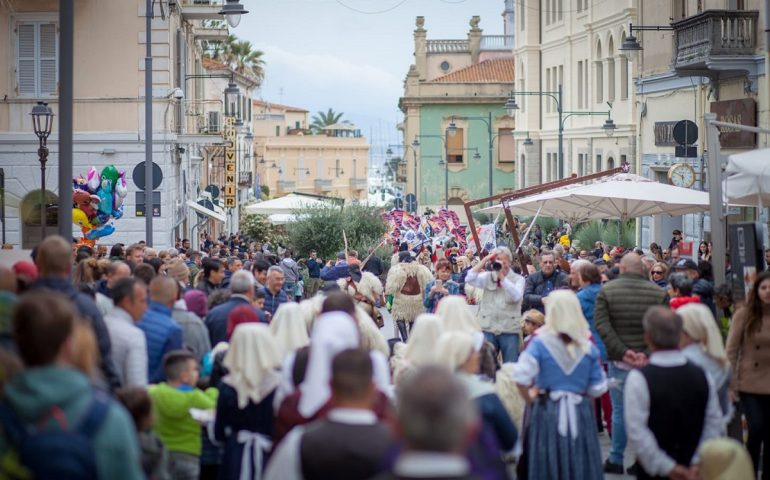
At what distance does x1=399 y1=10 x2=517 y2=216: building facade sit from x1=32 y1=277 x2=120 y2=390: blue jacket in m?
72.0

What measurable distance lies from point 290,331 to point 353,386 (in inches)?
124

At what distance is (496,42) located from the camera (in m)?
95.8

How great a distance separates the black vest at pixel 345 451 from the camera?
5.52 meters

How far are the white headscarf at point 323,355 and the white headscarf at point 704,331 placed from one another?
92.8 inches

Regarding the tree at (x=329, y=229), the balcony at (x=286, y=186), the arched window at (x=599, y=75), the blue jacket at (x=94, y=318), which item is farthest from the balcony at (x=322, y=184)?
the blue jacket at (x=94, y=318)

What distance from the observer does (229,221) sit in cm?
6056

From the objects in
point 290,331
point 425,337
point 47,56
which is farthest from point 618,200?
point 47,56

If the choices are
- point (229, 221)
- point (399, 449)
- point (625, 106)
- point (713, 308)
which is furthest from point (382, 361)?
point (229, 221)

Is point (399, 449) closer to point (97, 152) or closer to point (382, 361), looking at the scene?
point (382, 361)

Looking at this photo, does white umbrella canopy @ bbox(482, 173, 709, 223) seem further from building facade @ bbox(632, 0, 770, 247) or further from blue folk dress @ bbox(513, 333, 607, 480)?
blue folk dress @ bbox(513, 333, 607, 480)

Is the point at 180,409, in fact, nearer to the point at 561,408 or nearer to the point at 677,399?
the point at 561,408

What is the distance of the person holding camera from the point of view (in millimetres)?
14828

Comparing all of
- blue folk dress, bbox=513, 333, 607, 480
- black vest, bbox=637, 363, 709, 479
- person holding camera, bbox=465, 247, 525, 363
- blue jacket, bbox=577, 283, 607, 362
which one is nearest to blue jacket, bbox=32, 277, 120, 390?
blue folk dress, bbox=513, 333, 607, 480

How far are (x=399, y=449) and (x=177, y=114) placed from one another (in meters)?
30.0
